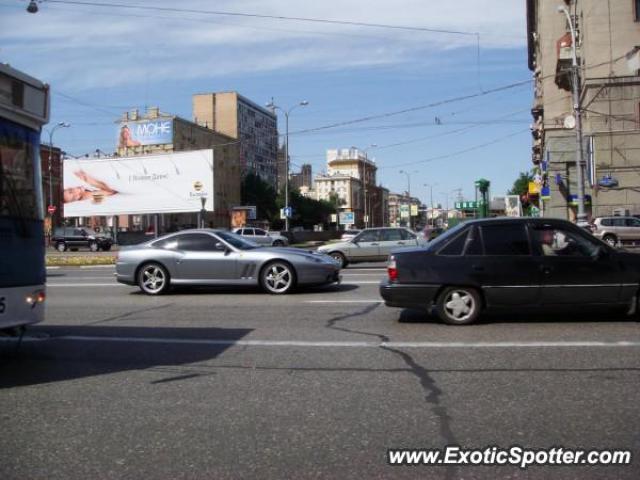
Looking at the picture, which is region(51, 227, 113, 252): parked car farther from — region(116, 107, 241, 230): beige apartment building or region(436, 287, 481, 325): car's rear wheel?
region(436, 287, 481, 325): car's rear wheel

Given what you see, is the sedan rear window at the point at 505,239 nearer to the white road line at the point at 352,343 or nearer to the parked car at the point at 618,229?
the white road line at the point at 352,343

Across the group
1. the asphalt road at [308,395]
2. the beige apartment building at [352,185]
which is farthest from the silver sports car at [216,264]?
the beige apartment building at [352,185]

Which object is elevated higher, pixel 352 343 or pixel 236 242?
pixel 236 242

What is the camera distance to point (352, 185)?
15800 centimetres

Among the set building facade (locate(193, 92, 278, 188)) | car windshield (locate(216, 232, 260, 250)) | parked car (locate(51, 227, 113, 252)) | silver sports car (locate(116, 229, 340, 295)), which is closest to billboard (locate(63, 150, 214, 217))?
parked car (locate(51, 227, 113, 252))

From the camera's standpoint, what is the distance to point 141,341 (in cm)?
800

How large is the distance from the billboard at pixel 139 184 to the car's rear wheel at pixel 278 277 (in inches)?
1448

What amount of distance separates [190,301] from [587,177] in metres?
31.7

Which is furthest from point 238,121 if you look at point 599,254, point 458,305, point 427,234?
point 599,254

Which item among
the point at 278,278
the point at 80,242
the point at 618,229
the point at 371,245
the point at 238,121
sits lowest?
the point at 278,278

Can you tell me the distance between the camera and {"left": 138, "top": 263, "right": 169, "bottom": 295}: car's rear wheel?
13.0 meters

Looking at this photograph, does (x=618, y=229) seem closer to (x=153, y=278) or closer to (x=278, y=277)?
(x=278, y=277)

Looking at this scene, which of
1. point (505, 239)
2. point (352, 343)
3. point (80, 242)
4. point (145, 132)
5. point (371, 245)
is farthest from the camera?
point (145, 132)

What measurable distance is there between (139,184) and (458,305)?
46.3m
